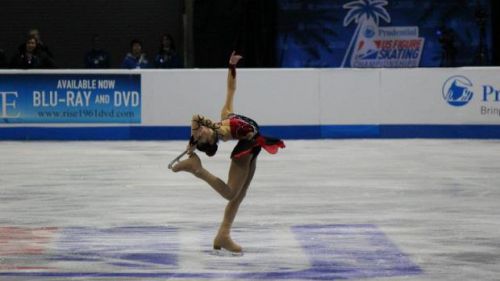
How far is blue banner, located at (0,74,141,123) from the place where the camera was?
72.7ft

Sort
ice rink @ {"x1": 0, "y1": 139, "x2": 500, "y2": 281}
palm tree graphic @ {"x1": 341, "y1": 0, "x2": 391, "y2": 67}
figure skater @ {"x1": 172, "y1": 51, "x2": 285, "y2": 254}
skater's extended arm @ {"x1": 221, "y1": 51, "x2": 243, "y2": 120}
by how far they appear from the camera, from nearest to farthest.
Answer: figure skater @ {"x1": 172, "y1": 51, "x2": 285, "y2": 254}, ice rink @ {"x1": 0, "y1": 139, "x2": 500, "y2": 281}, skater's extended arm @ {"x1": 221, "y1": 51, "x2": 243, "y2": 120}, palm tree graphic @ {"x1": 341, "y1": 0, "x2": 391, "y2": 67}

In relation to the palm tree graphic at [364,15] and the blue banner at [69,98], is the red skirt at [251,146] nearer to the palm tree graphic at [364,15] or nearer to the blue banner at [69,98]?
the blue banner at [69,98]

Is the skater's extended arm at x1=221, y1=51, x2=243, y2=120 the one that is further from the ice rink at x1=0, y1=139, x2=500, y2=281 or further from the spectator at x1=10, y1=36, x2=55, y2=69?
the spectator at x1=10, y1=36, x2=55, y2=69

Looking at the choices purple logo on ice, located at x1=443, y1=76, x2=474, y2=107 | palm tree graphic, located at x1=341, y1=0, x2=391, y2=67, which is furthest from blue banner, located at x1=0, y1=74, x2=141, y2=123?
palm tree graphic, located at x1=341, y1=0, x2=391, y2=67

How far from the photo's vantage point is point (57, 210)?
1254 cm

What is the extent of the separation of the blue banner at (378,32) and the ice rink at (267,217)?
8.91 meters

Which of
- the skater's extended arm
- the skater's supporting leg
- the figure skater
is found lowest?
the skater's supporting leg

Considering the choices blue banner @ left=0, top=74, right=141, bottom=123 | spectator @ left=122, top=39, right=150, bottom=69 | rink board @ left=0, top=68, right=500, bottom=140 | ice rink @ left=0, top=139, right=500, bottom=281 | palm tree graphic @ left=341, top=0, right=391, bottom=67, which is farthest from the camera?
palm tree graphic @ left=341, top=0, right=391, bottom=67

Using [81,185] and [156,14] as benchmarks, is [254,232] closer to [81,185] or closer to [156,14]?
[81,185]

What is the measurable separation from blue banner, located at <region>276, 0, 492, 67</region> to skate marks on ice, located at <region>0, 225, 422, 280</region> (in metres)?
17.4

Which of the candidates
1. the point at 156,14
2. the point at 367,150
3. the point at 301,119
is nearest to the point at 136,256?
the point at 367,150

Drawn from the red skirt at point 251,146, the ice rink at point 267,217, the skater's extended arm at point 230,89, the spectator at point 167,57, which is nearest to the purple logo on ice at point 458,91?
the ice rink at point 267,217

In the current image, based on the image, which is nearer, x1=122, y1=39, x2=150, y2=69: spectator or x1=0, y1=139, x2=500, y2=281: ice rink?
x1=0, y1=139, x2=500, y2=281: ice rink

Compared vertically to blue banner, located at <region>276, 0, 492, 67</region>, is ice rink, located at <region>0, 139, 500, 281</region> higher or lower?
lower
